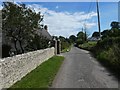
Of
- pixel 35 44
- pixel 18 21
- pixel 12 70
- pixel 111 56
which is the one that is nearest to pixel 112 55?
pixel 111 56

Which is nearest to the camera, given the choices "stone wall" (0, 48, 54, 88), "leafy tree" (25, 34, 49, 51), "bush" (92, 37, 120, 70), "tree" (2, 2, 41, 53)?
"stone wall" (0, 48, 54, 88)

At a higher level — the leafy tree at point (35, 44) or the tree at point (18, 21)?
the tree at point (18, 21)

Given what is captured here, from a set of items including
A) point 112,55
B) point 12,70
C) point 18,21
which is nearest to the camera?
point 12,70

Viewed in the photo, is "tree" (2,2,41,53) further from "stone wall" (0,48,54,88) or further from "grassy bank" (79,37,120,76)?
"stone wall" (0,48,54,88)

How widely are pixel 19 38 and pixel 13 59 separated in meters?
23.6

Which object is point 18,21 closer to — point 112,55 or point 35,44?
point 35,44

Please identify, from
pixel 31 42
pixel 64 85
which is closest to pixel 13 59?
pixel 64 85

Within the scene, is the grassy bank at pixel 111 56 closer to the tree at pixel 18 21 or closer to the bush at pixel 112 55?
the bush at pixel 112 55

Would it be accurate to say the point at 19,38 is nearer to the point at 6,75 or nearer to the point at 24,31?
the point at 24,31

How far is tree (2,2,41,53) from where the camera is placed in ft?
107

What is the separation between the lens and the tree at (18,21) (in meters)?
32.5

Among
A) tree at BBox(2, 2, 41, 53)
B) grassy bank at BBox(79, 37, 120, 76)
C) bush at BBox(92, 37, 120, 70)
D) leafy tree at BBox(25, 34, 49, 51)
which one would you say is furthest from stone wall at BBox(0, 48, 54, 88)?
leafy tree at BBox(25, 34, 49, 51)

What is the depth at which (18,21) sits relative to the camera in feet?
107

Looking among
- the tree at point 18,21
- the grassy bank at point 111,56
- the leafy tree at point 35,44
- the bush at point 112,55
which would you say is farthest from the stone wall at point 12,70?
the leafy tree at point 35,44
